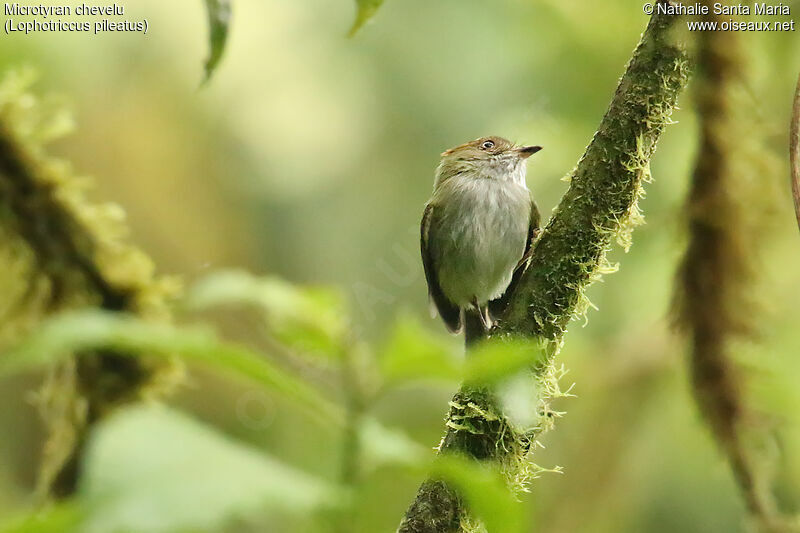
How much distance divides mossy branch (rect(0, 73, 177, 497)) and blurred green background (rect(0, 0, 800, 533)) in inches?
53.7

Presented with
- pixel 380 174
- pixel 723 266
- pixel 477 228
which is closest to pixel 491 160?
pixel 477 228

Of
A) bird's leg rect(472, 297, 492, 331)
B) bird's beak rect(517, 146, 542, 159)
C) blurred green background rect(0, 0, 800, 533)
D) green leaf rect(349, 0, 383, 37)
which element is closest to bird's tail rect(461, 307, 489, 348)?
bird's leg rect(472, 297, 492, 331)

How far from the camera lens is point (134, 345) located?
0.88 m

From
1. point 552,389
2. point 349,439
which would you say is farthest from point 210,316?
point 349,439

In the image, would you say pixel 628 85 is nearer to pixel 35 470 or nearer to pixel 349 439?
pixel 349 439

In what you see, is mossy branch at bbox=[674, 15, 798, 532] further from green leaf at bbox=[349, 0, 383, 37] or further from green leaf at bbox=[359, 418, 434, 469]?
green leaf at bbox=[359, 418, 434, 469]

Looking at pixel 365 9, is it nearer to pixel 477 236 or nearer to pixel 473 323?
pixel 477 236

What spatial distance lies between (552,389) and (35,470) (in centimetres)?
453

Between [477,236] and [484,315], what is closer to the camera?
[477,236]

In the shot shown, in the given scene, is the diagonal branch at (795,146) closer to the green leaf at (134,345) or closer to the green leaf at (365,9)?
the green leaf at (365,9)

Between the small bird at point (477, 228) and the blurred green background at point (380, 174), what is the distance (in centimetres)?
51

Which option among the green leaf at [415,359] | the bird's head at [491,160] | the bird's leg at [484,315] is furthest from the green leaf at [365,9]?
the bird's leg at [484,315]

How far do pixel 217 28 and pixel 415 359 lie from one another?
3.13 ft

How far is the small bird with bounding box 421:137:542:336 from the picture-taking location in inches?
174
